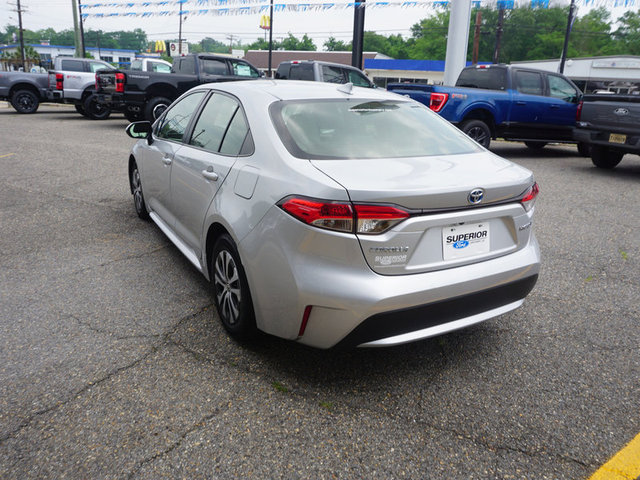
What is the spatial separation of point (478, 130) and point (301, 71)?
527cm

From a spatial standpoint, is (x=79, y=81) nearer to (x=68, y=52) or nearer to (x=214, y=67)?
(x=214, y=67)

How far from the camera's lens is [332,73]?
13281mm

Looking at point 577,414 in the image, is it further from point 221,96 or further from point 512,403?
point 221,96

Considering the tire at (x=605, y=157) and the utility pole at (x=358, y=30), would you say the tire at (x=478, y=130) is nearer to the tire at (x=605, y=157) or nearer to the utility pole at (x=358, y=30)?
the tire at (x=605, y=157)

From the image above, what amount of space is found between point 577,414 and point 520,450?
0.46 m

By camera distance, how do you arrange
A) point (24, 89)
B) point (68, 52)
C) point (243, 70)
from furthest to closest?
1. point (68, 52)
2. point (24, 89)
3. point (243, 70)

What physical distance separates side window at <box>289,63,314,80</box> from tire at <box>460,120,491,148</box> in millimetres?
4634

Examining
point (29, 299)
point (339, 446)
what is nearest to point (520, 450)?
point (339, 446)

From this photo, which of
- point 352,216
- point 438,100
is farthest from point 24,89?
point 352,216

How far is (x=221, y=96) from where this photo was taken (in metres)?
3.70

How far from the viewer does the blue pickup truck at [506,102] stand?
388 inches

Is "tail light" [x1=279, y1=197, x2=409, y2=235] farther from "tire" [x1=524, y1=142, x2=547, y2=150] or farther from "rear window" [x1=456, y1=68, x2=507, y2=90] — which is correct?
"tire" [x1=524, y1=142, x2=547, y2=150]

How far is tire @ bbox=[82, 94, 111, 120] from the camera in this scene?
627 inches

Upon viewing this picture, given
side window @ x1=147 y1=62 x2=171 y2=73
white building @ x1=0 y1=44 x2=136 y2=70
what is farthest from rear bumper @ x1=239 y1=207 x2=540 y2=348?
white building @ x1=0 y1=44 x2=136 y2=70
